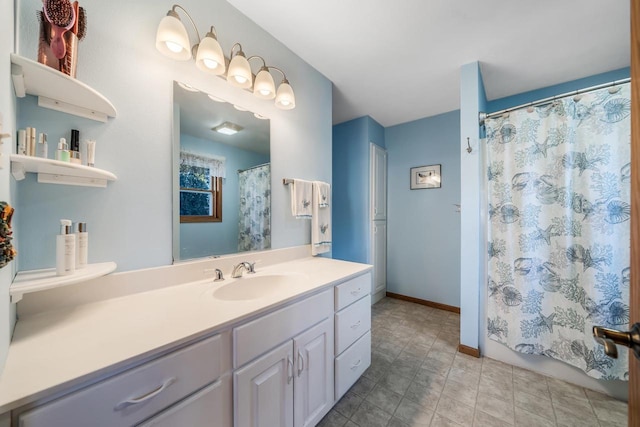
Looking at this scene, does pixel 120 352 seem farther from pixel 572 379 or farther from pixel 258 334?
pixel 572 379

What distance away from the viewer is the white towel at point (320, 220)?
1.87 meters

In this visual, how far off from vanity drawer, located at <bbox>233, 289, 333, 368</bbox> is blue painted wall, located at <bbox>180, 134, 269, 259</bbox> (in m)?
0.59

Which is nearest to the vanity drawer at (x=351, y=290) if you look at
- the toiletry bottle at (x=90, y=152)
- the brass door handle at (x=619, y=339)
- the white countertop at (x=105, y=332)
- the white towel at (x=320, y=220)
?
the white countertop at (x=105, y=332)

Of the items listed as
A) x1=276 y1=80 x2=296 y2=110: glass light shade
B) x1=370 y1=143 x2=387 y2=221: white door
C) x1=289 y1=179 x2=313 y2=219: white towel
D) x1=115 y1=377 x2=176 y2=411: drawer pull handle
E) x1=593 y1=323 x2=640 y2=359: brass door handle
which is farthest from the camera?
x1=370 y1=143 x2=387 y2=221: white door

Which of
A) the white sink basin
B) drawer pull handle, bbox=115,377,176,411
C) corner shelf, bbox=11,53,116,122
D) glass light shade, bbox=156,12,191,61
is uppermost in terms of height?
glass light shade, bbox=156,12,191,61

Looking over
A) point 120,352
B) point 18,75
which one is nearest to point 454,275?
point 120,352

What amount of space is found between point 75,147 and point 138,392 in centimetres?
89

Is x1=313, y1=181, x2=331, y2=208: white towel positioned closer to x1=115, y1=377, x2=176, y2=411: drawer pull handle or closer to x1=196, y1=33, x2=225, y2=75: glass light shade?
x1=196, y1=33, x2=225, y2=75: glass light shade

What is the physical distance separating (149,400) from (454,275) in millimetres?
2966

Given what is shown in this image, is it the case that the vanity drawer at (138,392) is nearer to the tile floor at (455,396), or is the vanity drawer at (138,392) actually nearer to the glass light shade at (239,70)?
the tile floor at (455,396)

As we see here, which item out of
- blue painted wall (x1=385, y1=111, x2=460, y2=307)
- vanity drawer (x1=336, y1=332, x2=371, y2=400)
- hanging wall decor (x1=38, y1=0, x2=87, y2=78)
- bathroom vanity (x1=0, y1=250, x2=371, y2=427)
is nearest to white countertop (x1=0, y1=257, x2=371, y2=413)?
bathroom vanity (x1=0, y1=250, x2=371, y2=427)

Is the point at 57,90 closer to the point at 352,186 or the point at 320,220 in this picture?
the point at 320,220

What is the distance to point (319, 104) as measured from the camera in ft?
6.64

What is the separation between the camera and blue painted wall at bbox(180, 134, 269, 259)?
121 centimetres
